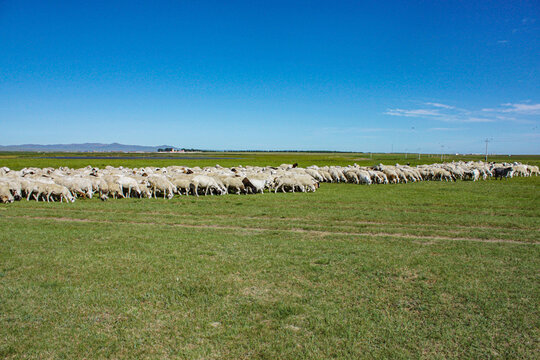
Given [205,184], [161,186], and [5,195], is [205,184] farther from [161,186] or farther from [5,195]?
[5,195]

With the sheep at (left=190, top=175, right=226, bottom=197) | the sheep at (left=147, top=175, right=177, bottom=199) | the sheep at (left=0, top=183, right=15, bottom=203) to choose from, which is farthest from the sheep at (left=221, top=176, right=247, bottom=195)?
the sheep at (left=0, top=183, right=15, bottom=203)

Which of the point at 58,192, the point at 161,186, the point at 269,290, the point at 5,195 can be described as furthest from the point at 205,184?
the point at 269,290

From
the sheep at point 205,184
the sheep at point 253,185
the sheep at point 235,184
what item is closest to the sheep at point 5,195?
the sheep at point 205,184

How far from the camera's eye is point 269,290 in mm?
6387

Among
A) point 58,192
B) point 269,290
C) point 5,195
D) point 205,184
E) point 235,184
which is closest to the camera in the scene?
point 269,290

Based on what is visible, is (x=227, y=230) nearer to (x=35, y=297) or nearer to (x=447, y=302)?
(x=35, y=297)

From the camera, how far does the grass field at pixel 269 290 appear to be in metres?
4.69

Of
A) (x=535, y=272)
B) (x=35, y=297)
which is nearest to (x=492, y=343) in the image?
(x=535, y=272)

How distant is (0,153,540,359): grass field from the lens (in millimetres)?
4688

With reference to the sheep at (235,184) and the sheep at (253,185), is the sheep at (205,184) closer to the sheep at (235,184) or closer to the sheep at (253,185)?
the sheep at (235,184)

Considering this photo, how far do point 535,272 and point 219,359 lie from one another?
7.52 meters

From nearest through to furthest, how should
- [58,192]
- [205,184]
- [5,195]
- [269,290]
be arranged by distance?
[269,290] → [5,195] → [58,192] → [205,184]

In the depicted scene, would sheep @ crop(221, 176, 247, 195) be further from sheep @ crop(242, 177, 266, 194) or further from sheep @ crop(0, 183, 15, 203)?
sheep @ crop(0, 183, 15, 203)

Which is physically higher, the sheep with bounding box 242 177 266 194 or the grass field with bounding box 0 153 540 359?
the sheep with bounding box 242 177 266 194
